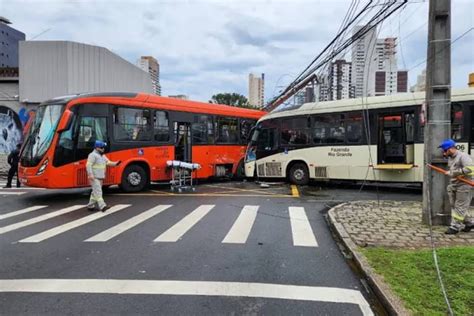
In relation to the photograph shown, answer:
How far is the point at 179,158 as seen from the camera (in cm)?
1513

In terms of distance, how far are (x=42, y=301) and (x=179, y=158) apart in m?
11.0

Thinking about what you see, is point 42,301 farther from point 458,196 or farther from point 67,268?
point 458,196

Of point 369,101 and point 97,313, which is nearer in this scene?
point 97,313

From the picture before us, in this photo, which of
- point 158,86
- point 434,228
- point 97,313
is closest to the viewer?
point 97,313

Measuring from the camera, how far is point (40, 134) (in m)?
11.7

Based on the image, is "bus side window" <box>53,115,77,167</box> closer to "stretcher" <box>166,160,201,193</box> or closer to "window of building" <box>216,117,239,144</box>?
"stretcher" <box>166,160,201,193</box>

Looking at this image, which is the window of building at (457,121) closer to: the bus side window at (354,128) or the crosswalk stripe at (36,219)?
the bus side window at (354,128)

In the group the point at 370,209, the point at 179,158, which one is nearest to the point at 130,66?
the point at 179,158

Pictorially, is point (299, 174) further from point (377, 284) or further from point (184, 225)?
point (377, 284)

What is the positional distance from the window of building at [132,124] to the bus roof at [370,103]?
17.8 ft

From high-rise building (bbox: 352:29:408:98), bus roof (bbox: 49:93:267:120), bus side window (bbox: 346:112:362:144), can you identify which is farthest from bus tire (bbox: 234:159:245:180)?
high-rise building (bbox: 352:29:408:98)

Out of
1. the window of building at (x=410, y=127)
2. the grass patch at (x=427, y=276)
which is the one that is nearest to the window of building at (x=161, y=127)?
the window of building at (x=410, y=127)

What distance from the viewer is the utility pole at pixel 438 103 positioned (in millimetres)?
7543

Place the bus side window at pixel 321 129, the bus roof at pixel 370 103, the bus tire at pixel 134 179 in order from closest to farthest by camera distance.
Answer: the bus roof at pixel 370 103 → the bus tire at pixel 134 179 → the bus side window at pixel 321 129
